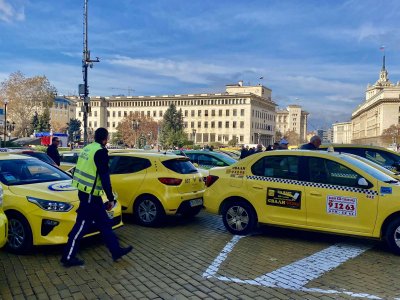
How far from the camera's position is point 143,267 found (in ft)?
19.2

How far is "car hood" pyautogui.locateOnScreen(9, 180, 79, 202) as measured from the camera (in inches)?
242

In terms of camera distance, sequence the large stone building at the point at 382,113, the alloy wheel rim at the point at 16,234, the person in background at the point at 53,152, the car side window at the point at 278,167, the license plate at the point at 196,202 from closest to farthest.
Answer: the alloy wheel rim at the point at 16,234 < the car side window at the point at 278,167 < the license plate at the point at 196,202 < the person in background at the point at 53,152 < the large stone building at the point at 382,113

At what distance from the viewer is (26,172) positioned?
7070 millimetres

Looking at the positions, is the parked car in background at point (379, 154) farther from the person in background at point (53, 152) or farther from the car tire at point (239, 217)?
the person in background at point (53, 152)

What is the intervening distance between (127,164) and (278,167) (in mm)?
3440

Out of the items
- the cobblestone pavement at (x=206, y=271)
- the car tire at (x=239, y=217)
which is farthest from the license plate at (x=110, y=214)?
the car tire at (x=239, y=217)

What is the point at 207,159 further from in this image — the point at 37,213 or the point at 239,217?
the point at 37,213

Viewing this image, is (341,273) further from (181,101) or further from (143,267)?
(181,101)

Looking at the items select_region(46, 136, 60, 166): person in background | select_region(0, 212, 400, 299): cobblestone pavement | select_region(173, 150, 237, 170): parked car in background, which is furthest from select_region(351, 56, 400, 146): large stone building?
select_region(0, 212, 400, 299): cobblestone pavement

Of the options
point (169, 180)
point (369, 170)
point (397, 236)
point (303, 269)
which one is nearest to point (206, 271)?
point (303, 269)

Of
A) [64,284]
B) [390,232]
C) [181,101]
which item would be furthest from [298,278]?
[181,101]

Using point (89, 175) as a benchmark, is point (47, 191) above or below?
below

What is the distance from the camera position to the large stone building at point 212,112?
136250mm

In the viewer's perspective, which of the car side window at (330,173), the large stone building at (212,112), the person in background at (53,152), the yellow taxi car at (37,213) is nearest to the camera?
the yellow taxi car at (37,213)
